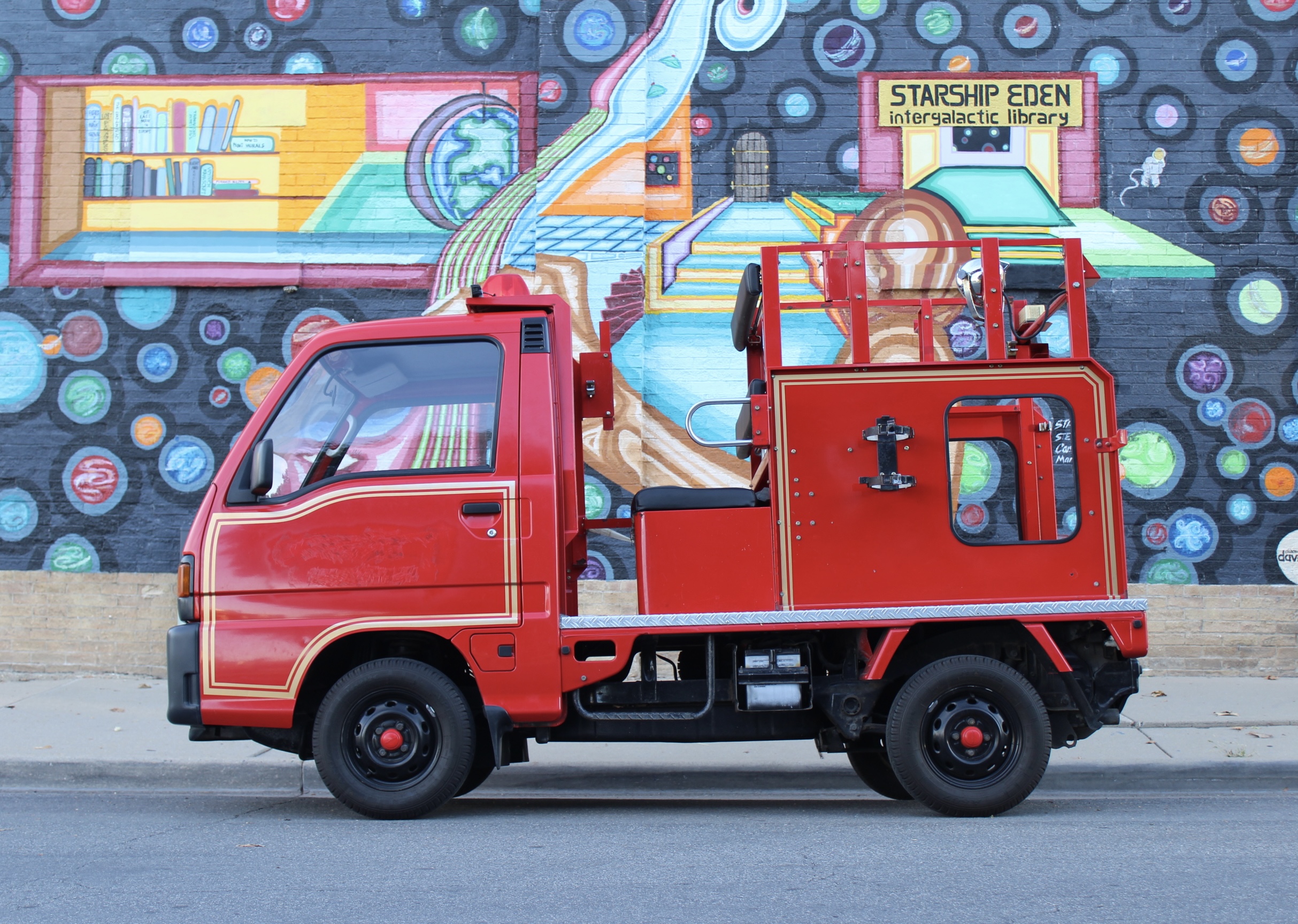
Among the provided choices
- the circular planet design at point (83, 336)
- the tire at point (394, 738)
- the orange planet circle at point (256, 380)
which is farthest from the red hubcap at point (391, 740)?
the circular planet design at point (83, 336)

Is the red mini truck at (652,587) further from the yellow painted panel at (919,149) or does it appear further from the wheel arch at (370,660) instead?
the yellow painted panel at (919,149)

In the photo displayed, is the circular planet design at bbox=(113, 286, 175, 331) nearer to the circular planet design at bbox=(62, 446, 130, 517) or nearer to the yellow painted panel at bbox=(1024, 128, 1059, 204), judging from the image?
the circular planet design at bbox=(62, 446, 130, 517)

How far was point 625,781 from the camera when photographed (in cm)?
689

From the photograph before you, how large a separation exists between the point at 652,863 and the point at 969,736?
5.53 feet

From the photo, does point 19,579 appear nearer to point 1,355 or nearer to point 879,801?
point 1,355

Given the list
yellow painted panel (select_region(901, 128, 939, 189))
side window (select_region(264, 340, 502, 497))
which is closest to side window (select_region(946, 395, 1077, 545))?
side window (select_region(264, 340, 502, 497))

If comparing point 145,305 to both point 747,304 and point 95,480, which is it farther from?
point 747,304

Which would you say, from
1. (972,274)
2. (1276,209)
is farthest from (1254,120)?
(972,274)

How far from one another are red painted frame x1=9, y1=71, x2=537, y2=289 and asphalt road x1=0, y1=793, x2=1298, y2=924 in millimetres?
5199

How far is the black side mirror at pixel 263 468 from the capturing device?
5.40 m

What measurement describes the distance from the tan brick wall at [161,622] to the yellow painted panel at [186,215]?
3.08m

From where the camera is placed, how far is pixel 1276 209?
10133 mm

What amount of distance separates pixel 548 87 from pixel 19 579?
6261 mm

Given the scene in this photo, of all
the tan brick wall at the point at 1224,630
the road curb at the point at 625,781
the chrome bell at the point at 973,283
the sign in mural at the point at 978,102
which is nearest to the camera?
the chrome bell at the point at 973,283
